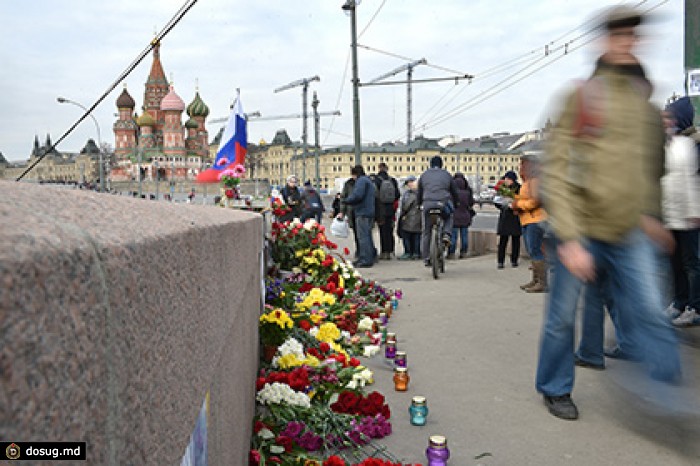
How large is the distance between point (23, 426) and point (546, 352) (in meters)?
3.33

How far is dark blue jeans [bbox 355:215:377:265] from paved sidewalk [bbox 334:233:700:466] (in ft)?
15.4

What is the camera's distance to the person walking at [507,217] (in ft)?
30.7

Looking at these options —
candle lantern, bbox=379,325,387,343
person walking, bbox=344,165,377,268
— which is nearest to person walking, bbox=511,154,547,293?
candle lantern, bbox=379,325,387,343

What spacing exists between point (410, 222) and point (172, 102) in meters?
92.1

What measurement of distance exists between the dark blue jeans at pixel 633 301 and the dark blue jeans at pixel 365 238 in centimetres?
802

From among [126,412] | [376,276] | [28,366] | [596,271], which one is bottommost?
[376,276]

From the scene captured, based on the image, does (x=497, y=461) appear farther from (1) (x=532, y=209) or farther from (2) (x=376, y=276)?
(2) (x=376, y=276)

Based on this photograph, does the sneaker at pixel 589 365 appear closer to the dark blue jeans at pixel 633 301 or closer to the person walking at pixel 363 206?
the dark blue jeans at pixel 633 301

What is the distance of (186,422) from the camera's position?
1039 mm

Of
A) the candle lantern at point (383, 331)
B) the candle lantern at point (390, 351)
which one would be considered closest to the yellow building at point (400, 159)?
the candle lantern at point (383, 331)

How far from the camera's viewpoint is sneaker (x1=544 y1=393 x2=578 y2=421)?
11.5ft

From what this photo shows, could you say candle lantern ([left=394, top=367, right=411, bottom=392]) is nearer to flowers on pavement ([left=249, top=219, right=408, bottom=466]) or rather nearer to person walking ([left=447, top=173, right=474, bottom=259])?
flowers on pavement ([left=249, top=219, right=408, bottom=466])

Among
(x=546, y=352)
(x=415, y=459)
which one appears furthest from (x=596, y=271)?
(x=415, y=459)

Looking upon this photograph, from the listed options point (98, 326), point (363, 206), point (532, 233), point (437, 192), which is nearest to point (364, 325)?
point (532, 233)
